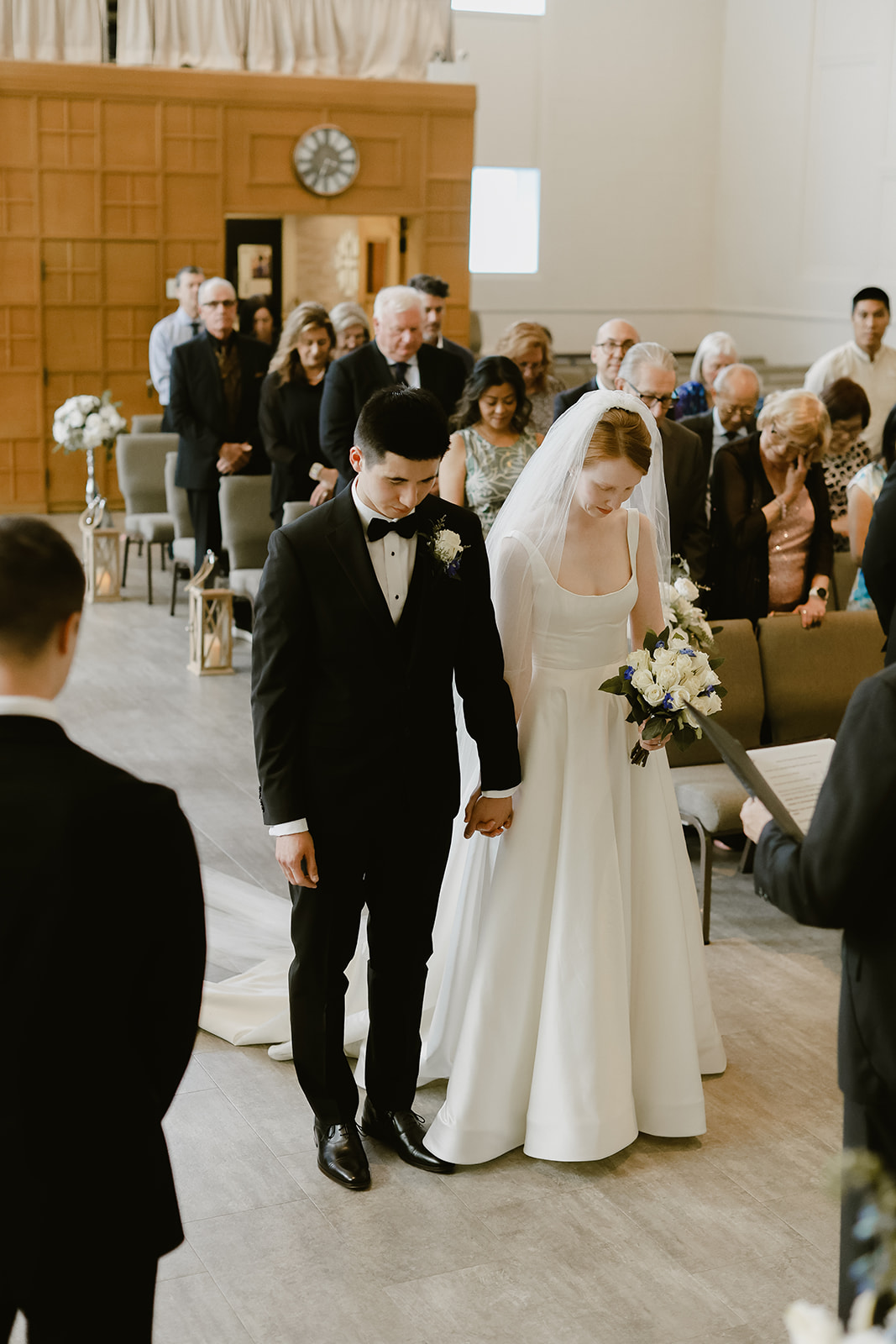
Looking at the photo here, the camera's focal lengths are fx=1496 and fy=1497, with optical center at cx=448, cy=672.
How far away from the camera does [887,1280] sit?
1.21 m

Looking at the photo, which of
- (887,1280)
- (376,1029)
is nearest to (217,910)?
(376,1029)

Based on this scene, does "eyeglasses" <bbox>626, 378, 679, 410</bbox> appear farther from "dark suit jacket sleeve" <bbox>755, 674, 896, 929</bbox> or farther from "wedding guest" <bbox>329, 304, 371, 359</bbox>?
"dark suit jacket sleeve" <bbox>755, 674, 896, 929</bbox>

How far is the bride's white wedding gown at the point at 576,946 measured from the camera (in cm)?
371

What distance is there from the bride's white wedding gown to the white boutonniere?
37cm

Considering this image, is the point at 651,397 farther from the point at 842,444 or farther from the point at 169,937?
the point at 169,937

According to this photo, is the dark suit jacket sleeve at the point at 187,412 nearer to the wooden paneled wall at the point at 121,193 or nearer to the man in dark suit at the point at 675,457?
the man in dark suit at the point at 675,457

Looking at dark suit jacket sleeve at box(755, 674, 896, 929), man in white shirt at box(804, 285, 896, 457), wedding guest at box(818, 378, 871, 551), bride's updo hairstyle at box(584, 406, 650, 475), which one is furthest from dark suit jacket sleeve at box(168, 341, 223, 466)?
dark suit jacket sleeve at box(755, 674, 896, 929)

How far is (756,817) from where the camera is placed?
8.24ft

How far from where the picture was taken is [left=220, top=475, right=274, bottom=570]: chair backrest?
8688 mm

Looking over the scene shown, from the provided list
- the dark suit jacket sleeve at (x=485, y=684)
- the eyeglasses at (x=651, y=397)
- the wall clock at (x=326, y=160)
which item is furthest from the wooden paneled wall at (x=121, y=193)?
the dark suit jacket sleeve at (x=485, y=684)

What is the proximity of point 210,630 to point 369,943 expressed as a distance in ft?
17.2

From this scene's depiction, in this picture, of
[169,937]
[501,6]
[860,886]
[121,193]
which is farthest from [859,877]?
[501,6]

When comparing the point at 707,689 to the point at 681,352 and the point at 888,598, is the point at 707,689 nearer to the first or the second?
the point at 888,598

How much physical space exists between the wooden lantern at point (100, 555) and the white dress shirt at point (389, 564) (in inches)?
282
